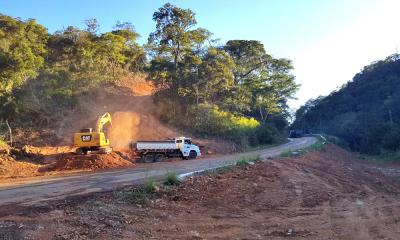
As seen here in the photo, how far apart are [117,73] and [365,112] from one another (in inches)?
1752

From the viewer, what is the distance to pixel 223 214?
7.67 meters

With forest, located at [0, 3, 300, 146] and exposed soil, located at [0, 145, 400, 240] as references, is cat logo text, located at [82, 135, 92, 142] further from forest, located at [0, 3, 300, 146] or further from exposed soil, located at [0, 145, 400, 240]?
exposed soil, located at [0, 145, 400, 240]

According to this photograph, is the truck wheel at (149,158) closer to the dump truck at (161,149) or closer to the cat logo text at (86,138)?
the dump truck at (161,149)

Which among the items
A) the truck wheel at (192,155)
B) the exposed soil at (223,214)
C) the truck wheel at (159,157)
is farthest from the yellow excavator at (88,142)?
the exposed soil at (223,214)

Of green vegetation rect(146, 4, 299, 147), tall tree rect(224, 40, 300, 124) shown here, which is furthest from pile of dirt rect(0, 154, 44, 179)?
tall tree rect(224, 40, 300, 124)

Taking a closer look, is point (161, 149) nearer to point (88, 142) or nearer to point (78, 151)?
point (88, 142)

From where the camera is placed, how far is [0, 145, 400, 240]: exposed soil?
590 cm

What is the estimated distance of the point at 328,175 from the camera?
1453 centimetres

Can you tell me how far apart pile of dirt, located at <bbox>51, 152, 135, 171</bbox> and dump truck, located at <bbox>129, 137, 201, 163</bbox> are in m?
1.57

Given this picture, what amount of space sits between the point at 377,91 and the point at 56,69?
2393 inches

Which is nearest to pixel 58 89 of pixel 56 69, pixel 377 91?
pixel 56 69

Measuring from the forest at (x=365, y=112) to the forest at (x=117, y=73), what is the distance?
1648 cm

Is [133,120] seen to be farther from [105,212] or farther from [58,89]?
[105,212]

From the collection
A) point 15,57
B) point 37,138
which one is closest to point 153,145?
point 37,138
